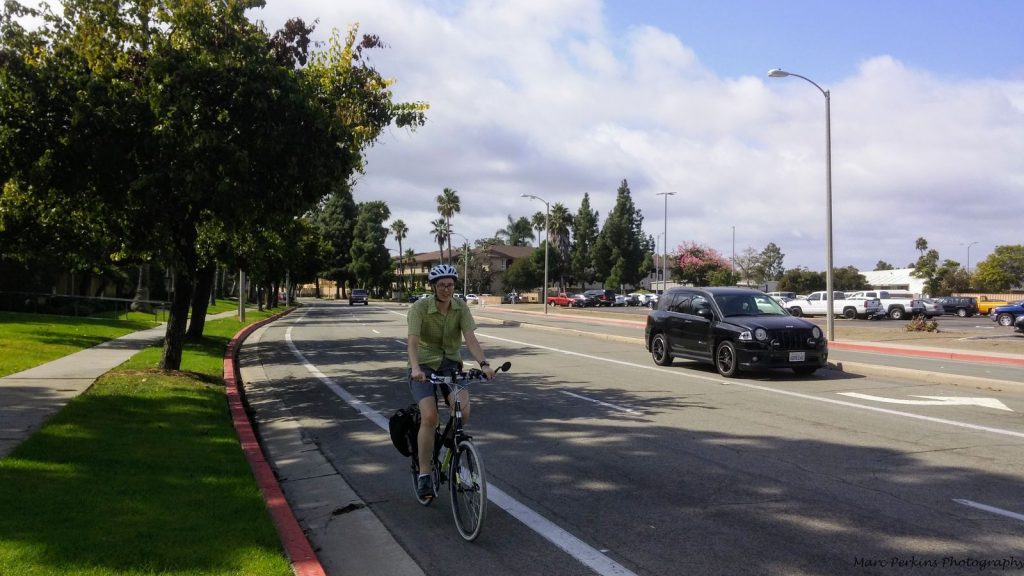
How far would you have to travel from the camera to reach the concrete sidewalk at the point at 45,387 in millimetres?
8078

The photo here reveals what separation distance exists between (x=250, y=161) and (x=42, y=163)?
272 centimetres

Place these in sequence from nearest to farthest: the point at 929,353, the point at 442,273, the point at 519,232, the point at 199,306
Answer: the point at 442,273
the point at 929,353
the point at 199,306
the point at 519,232

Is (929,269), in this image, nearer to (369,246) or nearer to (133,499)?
(369,246)

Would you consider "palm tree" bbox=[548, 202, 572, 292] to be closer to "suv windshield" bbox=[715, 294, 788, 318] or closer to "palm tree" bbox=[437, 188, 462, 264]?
"palm tree" bbox=[437, 188, 462, 264]

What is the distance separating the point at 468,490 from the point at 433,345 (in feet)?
3.77

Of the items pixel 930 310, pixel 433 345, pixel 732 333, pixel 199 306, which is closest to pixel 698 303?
pixel 732 333

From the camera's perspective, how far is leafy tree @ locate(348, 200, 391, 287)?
95812 millimetres

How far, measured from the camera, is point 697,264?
84.2 m

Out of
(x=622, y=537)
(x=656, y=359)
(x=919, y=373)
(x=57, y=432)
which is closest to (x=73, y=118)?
(x=57, y=432)

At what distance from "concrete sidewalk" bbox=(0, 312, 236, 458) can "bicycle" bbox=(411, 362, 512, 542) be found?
4196 mm

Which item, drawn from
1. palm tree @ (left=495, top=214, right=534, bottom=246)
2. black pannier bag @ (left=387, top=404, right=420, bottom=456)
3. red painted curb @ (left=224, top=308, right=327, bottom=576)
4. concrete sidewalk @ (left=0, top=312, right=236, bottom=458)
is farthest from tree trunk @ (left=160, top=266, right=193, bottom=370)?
palm tree @ (left=495, top=214, right=534, bottom=246)

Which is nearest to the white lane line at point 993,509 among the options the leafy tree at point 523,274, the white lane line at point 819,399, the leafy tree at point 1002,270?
the white lane line at point 819,399

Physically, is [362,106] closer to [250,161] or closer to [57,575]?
[250,161]

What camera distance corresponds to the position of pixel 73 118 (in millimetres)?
10297
